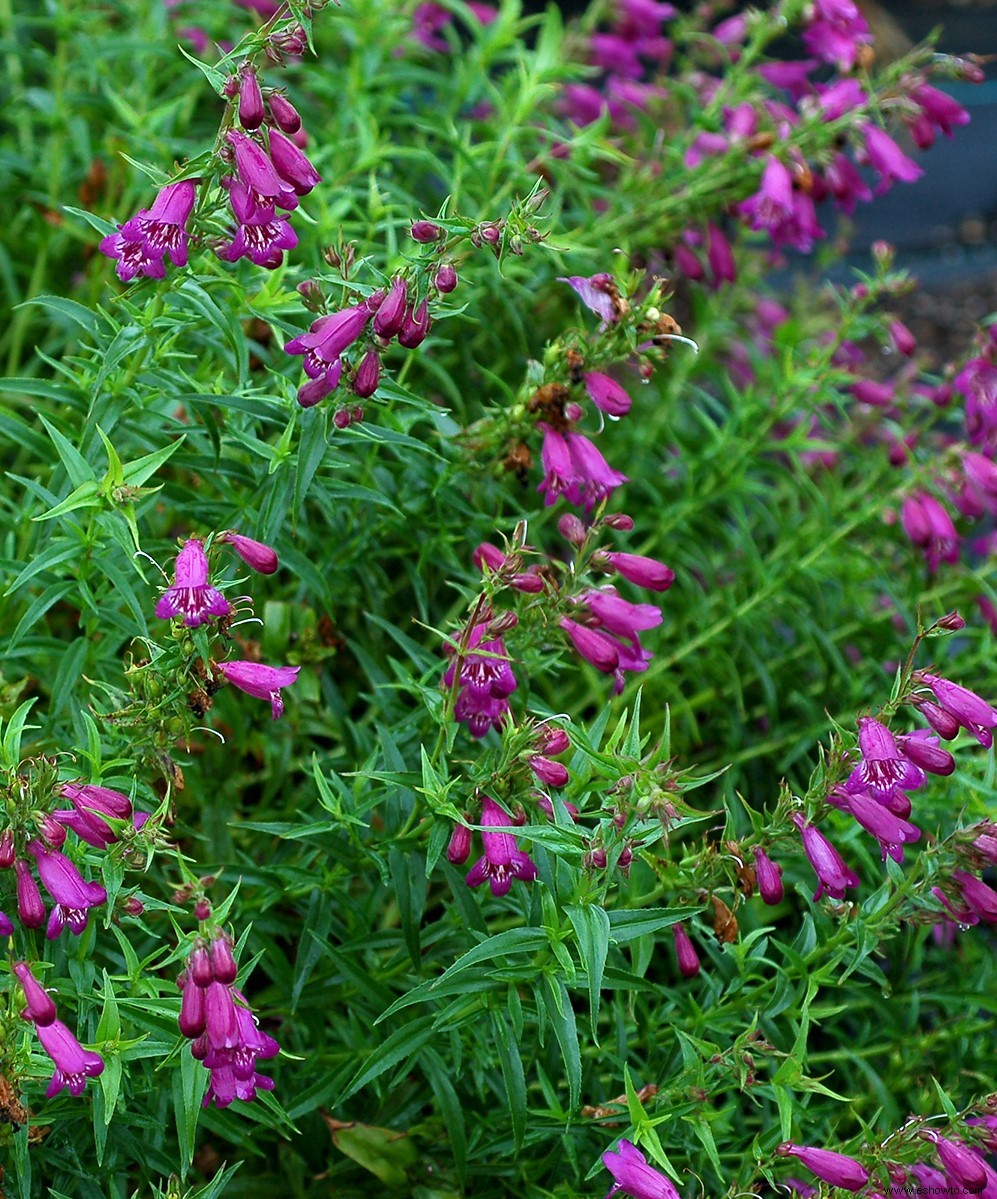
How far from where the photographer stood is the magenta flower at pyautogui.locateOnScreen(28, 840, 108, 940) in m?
1.90

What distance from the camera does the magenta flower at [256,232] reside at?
2066 millimetres

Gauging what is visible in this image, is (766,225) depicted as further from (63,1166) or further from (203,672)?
(63,1166)

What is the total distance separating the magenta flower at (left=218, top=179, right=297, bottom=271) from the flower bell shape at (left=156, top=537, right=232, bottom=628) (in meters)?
0.50

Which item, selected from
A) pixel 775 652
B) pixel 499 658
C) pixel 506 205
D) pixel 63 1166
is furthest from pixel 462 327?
pixel 63 1166

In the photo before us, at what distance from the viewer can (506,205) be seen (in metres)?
3.38

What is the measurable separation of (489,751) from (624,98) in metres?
2.63

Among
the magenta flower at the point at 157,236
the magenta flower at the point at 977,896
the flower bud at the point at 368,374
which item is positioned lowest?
the magenta flower at the point at 977,896

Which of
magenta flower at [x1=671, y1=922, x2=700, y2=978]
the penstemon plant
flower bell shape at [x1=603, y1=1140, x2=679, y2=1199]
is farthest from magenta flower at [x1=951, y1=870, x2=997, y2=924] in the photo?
flower bell shape at [x1=603, y1=1140, x2=679, y2=1199]

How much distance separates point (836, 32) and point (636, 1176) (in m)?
2.97

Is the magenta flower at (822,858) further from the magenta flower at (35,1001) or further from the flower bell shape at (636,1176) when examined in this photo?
the magenta flower at (35,1001)

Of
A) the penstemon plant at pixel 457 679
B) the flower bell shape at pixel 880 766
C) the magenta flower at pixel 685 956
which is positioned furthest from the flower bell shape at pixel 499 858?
the flower bell shape at pixel 880 766

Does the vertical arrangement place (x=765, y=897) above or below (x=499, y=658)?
below

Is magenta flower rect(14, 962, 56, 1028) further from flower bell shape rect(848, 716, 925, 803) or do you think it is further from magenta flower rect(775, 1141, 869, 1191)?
flower bell shape rect(848, 716, 925, 803)

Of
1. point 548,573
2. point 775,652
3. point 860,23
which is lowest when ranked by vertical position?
point 775,652
